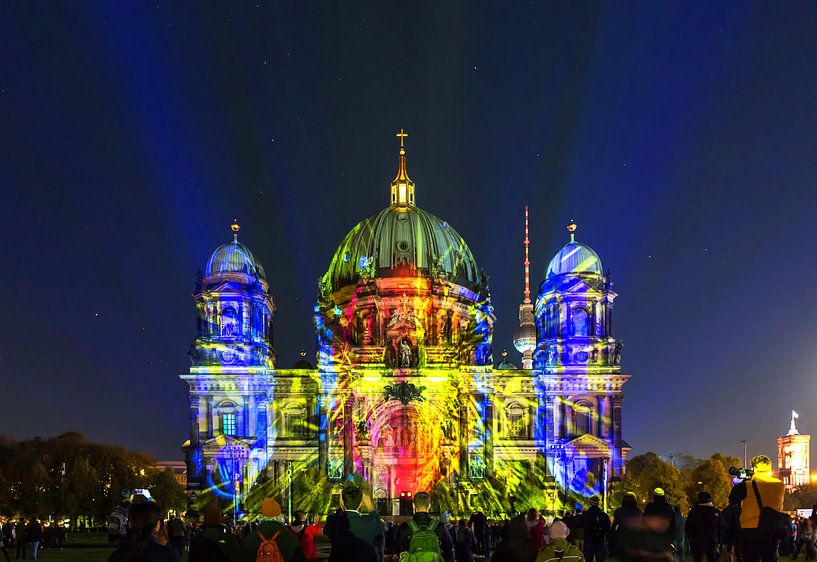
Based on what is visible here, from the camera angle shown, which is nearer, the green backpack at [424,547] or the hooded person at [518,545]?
the hooded person at [518,545]

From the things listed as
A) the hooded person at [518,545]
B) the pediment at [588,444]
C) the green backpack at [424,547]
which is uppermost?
the pediment at [588,444]

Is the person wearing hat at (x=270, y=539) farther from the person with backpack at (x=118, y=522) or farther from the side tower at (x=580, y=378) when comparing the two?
the side tower at (x=580, y=378)

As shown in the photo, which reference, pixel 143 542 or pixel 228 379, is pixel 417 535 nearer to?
pixel 143 542

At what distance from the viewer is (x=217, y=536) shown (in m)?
13.7

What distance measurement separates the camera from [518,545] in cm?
1168

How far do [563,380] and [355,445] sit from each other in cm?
1666

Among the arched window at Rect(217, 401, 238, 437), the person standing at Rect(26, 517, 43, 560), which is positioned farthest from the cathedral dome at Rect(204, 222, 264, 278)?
the person standing at Rect(26, 517, 43, 560)

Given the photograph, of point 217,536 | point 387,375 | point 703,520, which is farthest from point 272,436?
point 217,536

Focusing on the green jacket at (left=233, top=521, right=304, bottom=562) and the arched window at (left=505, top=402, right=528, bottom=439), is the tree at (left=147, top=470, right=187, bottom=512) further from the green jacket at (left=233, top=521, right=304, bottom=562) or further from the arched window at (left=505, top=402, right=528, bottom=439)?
the green jacket at (left=233, top=521, right=304, bottom=562)

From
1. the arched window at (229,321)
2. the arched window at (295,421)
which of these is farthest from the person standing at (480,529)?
the arched window at (229,321)

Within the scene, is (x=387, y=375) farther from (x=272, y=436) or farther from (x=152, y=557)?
(x=152, y=557)

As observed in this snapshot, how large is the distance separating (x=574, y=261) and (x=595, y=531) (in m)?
70.3

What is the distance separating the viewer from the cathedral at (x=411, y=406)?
87688 millimetres

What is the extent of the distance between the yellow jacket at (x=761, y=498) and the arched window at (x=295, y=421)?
75332 mm
